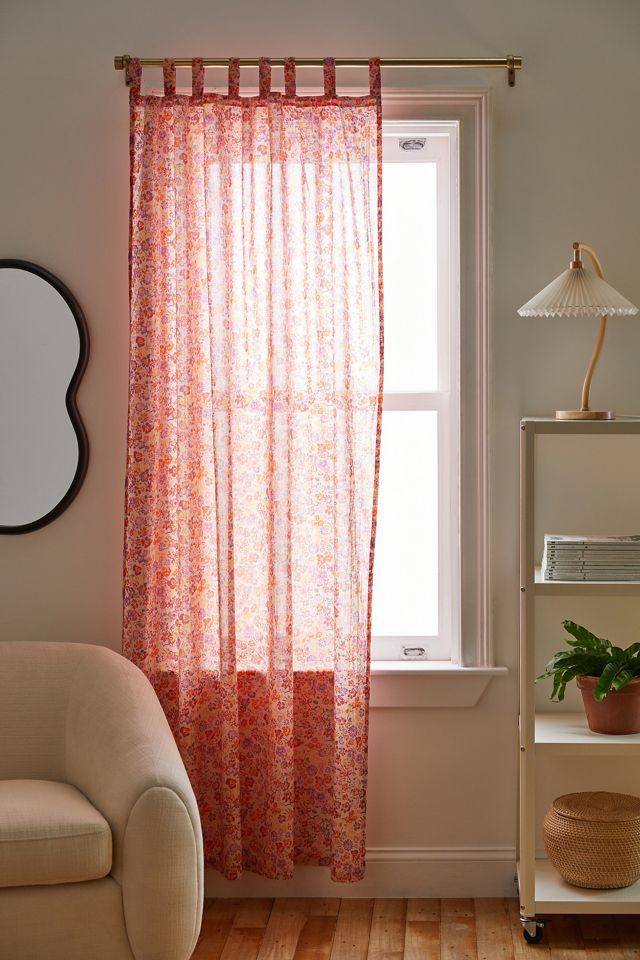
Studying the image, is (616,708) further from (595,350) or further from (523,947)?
(595,350)

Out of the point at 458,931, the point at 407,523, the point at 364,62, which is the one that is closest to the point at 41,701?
the point at 407,523

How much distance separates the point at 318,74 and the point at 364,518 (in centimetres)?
130

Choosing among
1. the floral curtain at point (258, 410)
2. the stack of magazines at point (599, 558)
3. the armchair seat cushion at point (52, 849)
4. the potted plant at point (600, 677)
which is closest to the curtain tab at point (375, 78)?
the floral curtain at point (258, 410)

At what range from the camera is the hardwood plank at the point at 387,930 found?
261 centimetres

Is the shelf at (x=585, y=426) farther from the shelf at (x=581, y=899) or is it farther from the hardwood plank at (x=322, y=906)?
the hardwood plank at (x=322, y=906)

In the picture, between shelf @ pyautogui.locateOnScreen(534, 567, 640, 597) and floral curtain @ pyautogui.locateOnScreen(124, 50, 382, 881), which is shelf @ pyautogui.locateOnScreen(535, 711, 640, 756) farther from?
floral curtain @ pyautogui.locateOnScreen(124, 50, 382, 881)

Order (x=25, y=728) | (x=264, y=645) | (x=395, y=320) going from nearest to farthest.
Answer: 1. (x=25, y=728)
2. (x=264, y=645)
3. (x=395, y=320)

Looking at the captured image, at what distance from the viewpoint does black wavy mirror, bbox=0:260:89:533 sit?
9.66 feet

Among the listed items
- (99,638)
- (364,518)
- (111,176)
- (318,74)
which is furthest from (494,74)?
(99,638)

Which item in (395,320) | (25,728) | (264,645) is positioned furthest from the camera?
(395,320)

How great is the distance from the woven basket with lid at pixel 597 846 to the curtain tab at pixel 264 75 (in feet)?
7.06

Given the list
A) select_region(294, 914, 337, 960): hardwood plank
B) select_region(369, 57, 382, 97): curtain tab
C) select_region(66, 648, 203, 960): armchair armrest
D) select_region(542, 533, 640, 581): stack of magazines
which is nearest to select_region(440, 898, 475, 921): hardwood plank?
select_region(294, 914, 337, 960): hardwood plank

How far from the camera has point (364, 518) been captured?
9.20ft

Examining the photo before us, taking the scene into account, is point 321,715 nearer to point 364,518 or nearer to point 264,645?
point 264,645
